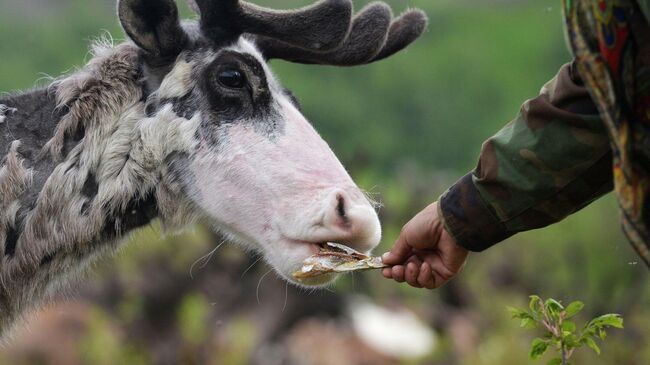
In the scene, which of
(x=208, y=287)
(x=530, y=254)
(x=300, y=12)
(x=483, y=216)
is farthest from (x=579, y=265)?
(x=483, y=216)

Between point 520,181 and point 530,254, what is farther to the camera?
point 530,254

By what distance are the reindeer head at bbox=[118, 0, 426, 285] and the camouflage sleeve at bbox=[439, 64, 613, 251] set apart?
892 mm

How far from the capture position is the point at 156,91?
4.85 meters

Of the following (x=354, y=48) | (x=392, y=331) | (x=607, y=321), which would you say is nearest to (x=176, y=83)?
(x=354, y=48)

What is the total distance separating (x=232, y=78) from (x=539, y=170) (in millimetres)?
1869

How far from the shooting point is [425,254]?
3928mm

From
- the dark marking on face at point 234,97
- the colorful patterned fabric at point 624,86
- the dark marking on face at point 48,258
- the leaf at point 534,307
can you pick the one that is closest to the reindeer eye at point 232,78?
the dark marking on face at point 234,97

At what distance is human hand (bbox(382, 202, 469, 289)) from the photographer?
12.4ft

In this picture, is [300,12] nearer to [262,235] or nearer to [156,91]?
[156,91]

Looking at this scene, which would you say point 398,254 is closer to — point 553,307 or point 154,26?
point 553,307

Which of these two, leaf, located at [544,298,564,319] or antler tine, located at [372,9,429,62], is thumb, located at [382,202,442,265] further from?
antler tine, located at [372,9,429,62]

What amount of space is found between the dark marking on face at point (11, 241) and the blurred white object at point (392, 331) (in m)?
5.66

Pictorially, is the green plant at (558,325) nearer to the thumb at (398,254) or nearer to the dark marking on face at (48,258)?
the thumb at (398,254)

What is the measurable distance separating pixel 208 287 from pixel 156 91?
6.03 meters
